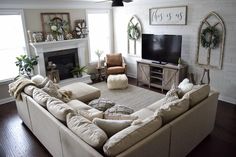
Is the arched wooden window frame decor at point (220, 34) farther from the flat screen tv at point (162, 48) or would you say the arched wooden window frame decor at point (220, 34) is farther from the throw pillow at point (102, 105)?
the throw pillow at point (102, 105)

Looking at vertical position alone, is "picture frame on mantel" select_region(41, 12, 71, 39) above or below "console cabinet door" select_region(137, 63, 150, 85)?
above

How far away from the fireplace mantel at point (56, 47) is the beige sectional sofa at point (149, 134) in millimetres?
2114

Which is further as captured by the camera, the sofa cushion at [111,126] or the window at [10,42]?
the window at [10,42]

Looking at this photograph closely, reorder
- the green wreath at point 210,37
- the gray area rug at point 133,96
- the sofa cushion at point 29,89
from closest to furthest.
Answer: the sofa cushion at point 29,89 → the green wreath at point 210,37 → the gray area rug at point 133,96

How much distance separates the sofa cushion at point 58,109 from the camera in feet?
7.58

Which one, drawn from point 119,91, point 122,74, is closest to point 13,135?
point 119,91

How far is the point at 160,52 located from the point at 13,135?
3955mm

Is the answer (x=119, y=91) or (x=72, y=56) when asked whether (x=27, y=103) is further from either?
(x=72, y=56)

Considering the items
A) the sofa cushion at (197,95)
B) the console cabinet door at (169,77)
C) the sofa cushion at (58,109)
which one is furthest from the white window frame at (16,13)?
the sofa cushion at (197,95)

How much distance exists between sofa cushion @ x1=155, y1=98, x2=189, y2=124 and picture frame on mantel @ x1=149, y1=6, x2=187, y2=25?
10.0 feet

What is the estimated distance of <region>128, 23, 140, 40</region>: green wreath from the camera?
6031 mm

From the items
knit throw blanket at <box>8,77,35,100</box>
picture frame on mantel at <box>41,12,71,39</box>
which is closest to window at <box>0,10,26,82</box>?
picture frame on mantel at <box>41,12,71,39</box>

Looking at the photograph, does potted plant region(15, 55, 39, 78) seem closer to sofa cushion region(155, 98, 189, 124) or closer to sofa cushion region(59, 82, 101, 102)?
sofa cushion region(59, 82, 101, 102)

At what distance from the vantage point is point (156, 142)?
2.02 metres
